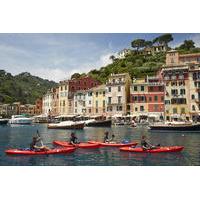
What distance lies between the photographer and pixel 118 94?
53.2 metres

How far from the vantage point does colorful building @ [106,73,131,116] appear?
5259 cm

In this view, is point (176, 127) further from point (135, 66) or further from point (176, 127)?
point (135, 66)

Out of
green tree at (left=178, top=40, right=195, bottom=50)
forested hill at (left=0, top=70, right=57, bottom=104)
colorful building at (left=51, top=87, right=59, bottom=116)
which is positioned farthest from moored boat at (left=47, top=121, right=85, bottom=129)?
forested hill at (left=0, top=70, right=57, bottom=104)

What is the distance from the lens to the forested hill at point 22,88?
3562 inches

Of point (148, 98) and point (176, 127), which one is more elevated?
point (148, 98)

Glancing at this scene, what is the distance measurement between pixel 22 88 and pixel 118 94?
60.3 m

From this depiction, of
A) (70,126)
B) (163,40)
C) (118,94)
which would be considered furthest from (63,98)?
(163,40)

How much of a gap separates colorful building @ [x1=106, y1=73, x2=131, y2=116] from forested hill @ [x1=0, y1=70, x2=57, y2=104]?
103 ft

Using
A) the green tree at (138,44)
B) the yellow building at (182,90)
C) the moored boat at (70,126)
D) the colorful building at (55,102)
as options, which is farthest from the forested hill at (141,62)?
the moored boat at (70,126)

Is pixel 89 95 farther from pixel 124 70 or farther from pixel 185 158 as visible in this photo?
pixel 185 158

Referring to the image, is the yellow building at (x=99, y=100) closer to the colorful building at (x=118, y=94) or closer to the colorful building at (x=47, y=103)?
the colorful building at (x=118, y=94)

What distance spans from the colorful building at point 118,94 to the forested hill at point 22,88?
3147 cm

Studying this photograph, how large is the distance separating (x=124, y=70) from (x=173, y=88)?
18.5m

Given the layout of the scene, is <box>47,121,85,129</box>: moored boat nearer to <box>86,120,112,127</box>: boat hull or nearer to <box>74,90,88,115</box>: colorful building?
<box>86,120,112,127</box>: boat hull
